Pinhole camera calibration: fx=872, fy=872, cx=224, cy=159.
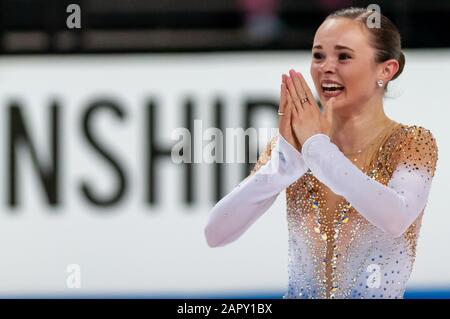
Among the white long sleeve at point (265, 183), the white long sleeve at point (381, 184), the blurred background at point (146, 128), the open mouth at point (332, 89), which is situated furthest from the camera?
the blurred background at point (146, 128)

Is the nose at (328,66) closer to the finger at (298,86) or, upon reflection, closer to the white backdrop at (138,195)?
the finger at (298,86)

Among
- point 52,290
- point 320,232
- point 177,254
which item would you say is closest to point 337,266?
point 320,232

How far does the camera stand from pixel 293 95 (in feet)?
7.69

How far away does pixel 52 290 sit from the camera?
2893 millimetres

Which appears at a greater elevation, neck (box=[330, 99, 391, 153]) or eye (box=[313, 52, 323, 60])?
eye (box=[313, 52, 323, 60])

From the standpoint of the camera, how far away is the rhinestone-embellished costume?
7.39 feet

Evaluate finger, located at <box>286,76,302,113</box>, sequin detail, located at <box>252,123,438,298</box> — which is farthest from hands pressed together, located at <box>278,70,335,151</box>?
sequin detail, located at <box>252,123,438,298</box>

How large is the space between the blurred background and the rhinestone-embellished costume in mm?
476

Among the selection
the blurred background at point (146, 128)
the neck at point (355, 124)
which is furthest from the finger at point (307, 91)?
the blurred background at point (146, 128)

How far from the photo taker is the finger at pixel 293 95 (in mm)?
2307

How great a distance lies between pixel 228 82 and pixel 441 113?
0.72m

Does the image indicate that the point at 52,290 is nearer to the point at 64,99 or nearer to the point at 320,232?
the point at 64,99

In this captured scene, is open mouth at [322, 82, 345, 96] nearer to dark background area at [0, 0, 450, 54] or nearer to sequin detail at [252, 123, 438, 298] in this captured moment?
sequin detail at [252, 123, 438, 298]

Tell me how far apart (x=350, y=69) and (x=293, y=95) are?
18 cm
